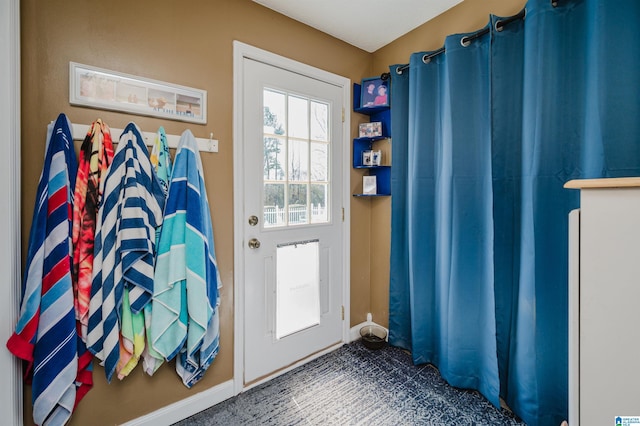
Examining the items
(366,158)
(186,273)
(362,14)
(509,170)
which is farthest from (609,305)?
(362,14)

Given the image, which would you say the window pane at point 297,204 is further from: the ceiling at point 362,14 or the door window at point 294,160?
the ceiling at point 362,14

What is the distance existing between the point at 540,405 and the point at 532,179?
1126 millimetres

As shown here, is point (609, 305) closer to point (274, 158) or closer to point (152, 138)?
point (274, 158)

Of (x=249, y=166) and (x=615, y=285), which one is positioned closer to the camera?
(x=615, y=285)

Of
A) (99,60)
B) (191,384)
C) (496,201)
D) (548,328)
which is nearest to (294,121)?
(99,60)

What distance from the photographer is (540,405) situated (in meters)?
1.37

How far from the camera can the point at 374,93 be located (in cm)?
224

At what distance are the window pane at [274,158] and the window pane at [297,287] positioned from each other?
1.68ft

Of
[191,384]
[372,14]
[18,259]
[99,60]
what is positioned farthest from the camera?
[372,14]

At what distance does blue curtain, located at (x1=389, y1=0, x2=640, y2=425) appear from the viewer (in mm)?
1188

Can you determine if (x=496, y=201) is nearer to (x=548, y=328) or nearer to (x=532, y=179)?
(x=532, y=179)

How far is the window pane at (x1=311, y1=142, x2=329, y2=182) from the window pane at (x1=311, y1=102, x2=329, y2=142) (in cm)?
6

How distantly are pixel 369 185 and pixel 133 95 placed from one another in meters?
1.69

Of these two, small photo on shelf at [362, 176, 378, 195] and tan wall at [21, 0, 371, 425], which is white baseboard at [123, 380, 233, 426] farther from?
small photo on shelf at [362, 176, 378, 195]
